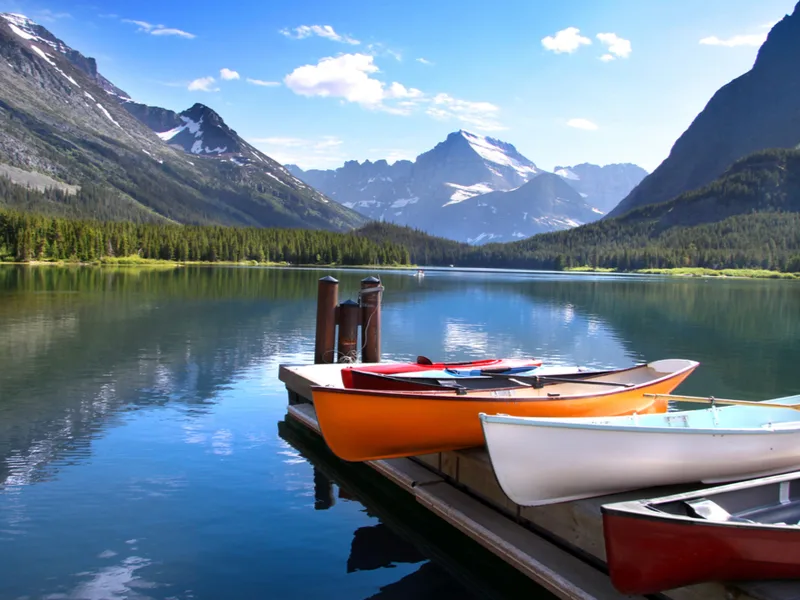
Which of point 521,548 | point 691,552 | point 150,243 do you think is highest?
point 150,243

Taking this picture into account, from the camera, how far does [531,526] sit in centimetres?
973

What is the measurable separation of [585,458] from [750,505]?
2168mm

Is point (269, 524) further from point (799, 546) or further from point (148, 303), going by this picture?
point (148, 303)

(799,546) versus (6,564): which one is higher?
(799,546)

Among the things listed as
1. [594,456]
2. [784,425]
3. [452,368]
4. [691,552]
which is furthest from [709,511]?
[452,368]

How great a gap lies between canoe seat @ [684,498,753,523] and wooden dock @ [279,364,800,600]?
724 mm

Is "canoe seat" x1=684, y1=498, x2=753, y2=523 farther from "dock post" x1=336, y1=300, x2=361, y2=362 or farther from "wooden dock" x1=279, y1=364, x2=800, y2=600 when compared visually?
"dock post" x1=336, y1=300, x2=361, y2=362

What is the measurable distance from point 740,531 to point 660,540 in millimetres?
886

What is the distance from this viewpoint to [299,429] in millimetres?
17281

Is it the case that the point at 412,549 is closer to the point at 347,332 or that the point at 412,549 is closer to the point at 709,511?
the point at 709,511

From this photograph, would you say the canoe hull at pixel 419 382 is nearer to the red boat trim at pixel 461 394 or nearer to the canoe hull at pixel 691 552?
the red boat trim at pixel 461 394

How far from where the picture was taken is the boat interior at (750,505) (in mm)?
7543

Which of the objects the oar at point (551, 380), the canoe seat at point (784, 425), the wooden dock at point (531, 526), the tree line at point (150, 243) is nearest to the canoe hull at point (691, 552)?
the wooden dock at point (531, 526)

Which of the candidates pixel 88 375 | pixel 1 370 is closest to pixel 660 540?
pixel 88 375
